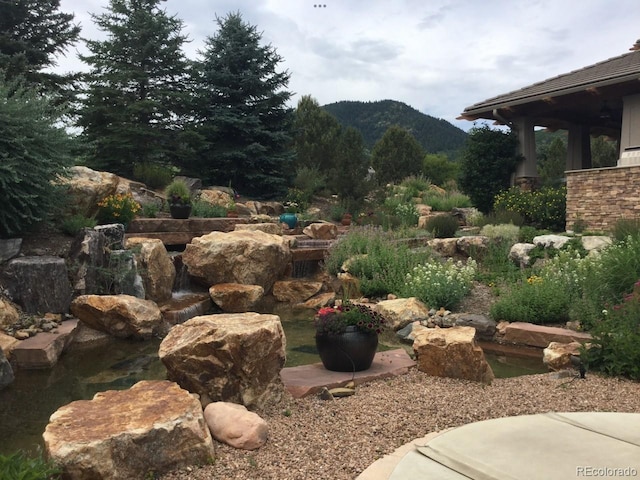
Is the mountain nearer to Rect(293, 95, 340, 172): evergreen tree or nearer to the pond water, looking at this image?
Rect(293, 95, 340, 172): evergreen tree

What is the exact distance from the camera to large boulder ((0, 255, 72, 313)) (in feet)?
21.9

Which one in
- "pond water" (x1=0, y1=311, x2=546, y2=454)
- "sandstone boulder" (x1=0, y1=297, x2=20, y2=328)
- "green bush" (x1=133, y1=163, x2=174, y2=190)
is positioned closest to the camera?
"pond water" (x1=0, y1=311, x2=546, y2=454)

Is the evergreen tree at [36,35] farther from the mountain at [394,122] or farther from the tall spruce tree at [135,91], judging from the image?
the mountain at [394,122]

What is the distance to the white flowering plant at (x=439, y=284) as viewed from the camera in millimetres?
7953

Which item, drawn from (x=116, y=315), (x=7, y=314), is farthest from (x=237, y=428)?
(x=7, y=314)

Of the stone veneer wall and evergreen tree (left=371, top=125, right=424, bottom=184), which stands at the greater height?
evergreen tree (left=371, top=125, right=424, bottom=184)

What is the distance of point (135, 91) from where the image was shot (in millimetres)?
16109

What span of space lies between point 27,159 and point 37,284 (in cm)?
198

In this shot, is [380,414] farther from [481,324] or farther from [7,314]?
[7,314]

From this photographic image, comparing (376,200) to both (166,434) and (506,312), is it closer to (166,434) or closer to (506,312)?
(506,312)

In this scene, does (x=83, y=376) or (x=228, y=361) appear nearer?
(x=228, y=361)

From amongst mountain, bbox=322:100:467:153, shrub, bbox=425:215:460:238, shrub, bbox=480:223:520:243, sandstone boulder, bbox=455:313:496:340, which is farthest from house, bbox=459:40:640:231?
mountain, bbox=322:100:467:153

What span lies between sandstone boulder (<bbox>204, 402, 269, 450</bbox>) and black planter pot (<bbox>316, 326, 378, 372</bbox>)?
149 cm

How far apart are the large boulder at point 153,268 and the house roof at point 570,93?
35.0ft
